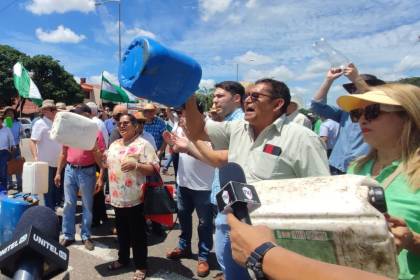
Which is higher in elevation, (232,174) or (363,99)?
(363,99)

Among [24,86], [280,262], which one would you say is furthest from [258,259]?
[24,86]

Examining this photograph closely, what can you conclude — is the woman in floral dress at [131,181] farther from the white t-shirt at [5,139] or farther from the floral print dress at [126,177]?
the white t-shirt at [5,139]

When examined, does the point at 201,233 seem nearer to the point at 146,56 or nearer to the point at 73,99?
the point at 146,56

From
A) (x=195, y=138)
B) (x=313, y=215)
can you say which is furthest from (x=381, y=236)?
(x=195, y=138)

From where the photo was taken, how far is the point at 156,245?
5070 millimetres

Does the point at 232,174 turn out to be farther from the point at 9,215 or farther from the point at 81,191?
the point at 81,191

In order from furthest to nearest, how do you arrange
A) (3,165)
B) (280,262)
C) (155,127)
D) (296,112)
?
1. (3,165)
2. (155,127)
3. (296,112)
4. (280,262)

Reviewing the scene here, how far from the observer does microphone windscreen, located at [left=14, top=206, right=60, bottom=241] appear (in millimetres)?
1117

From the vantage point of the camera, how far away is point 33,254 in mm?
1012

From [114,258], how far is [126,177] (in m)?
A: 1.30

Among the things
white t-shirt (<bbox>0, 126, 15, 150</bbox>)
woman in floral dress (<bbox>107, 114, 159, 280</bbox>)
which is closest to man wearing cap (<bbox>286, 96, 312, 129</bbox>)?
woman in floral dress (<bbox>107, 114, 159, 280</bbox>)

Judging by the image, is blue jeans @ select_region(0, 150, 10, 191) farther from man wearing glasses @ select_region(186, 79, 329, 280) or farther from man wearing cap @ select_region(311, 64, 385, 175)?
man wearing cap @ select_region(311, 64, 385, 175)

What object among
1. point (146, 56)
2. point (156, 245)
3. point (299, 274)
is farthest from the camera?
point (156, 245)

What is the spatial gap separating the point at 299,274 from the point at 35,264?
0.71 m
